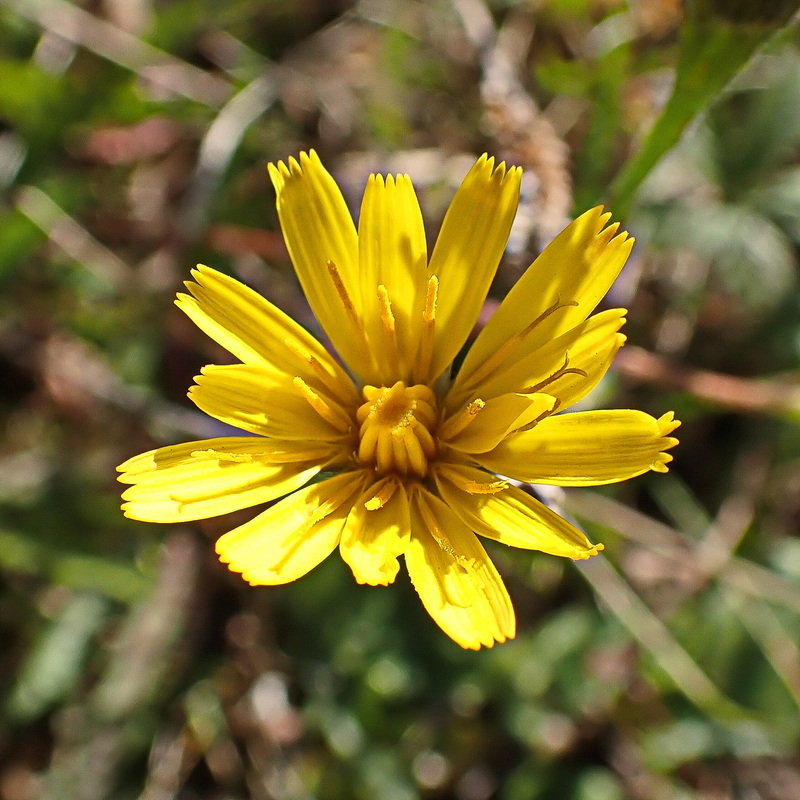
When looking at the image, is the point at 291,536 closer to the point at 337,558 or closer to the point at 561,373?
the point at 561,373

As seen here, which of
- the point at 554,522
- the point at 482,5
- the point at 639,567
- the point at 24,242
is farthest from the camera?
the point at 482,5

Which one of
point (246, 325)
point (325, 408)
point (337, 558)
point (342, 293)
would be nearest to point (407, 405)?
point (325, 408)

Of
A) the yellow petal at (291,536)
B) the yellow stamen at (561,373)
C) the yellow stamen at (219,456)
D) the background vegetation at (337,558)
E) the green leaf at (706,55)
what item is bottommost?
the background vegetation at (337,558)

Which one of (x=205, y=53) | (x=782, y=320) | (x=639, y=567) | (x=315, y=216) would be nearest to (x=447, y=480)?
(x=315, y=216)

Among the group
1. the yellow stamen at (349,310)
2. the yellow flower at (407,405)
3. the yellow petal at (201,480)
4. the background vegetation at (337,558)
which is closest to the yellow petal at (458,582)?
the yellow flower at (407,405)

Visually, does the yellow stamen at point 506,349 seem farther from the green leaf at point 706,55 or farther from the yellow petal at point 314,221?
the green leaf at point 706,55

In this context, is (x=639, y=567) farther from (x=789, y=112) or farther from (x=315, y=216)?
(x=315, y=216)
